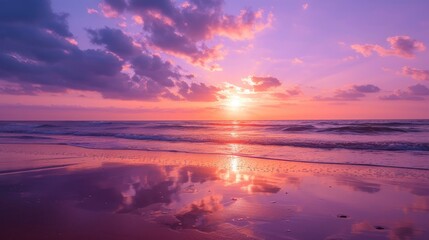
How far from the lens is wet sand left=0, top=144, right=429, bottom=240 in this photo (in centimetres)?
535

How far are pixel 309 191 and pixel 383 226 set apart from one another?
260 centimetres

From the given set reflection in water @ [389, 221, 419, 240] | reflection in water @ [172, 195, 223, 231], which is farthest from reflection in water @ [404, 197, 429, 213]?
reflection in water @ [172, 195, 223, 231]

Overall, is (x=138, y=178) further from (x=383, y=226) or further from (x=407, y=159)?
(x=407, y=159)

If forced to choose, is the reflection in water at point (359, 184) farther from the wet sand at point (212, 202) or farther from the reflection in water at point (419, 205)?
the reflection in water at point (419, 205)

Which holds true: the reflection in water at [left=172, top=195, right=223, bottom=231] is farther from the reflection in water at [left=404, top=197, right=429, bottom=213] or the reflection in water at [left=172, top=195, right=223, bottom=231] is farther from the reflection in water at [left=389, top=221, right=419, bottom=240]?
the reflection in water at [left=404, top=197, right=429, bottom=213]

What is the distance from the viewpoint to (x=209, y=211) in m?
6.48

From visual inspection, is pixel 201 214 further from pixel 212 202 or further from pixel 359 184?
pixel 359 184

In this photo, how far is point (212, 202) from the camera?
7.20 m

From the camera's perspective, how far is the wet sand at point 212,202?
5.35 metres

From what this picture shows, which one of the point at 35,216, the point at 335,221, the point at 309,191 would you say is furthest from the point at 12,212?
the point at 309,191

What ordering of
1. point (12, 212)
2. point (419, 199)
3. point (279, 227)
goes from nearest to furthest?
point (279, 227), point (12, 212), point (419, 199)

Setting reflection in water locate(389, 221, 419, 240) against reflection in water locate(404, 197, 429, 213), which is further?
reflection in water locate(404, 197, 429, 213)

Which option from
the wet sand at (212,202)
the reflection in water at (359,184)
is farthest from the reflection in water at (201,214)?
the reflection in water at (359,184)

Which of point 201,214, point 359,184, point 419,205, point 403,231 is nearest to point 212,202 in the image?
point 201,214
